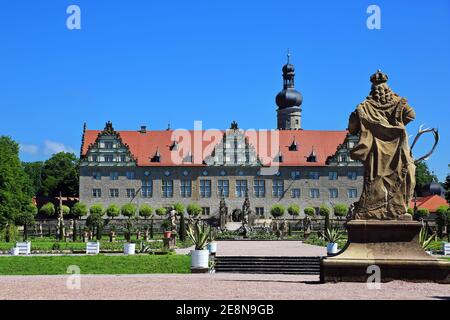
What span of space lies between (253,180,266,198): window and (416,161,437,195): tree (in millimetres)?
31019

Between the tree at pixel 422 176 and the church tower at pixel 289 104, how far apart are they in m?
16.1

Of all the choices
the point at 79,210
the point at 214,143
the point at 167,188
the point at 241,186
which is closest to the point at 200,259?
the point at 79,210

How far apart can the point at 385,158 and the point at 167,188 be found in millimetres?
60949

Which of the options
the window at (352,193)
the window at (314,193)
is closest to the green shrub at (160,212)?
the window at (314,193)

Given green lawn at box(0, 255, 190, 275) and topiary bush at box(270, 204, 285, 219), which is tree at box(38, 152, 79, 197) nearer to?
topiary bush at box(270, 204, 285, 219)

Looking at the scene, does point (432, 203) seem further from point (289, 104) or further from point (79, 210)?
point (79, 210)

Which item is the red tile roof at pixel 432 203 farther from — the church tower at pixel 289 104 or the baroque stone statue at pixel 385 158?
the baroque stone statue at pixel 385 158

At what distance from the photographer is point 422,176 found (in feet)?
347
